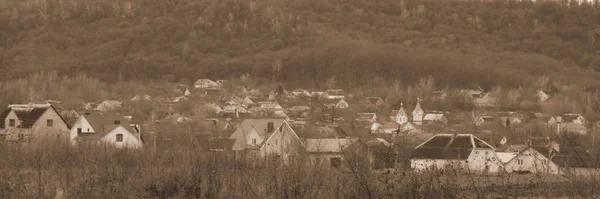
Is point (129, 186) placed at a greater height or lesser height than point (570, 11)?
lesser

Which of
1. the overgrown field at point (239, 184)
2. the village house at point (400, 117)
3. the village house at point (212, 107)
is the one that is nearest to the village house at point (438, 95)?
the village house at point (400, 117)

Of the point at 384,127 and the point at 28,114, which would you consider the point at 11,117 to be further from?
the point at 384,127

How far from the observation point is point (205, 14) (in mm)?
115812

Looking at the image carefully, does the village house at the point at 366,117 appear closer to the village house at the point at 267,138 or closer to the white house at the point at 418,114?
the white house at the point at 418,114

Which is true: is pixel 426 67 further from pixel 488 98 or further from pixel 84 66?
pixel 84 66

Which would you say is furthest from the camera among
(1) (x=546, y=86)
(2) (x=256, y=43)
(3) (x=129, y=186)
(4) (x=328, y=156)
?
(2) (x=256, y=43)

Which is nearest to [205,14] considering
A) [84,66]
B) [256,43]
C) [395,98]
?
[256,43]

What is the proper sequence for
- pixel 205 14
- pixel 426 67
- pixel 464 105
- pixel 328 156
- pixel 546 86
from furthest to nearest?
pixel 205 14, pixel 426 67, pixel 546 86, pixel 464 105, pixel 328 156

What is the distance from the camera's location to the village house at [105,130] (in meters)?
30.6

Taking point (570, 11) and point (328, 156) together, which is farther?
point (570, 11)

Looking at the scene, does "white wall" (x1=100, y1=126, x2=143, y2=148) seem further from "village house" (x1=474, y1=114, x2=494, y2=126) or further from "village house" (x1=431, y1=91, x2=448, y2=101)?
"village house" (x1=431, y1=91, x2=448, y2=101)

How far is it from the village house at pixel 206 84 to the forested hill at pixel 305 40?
3053 millimetres

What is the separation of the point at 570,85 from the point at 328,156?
5890 centimetres

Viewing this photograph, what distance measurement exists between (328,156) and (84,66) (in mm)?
66836
